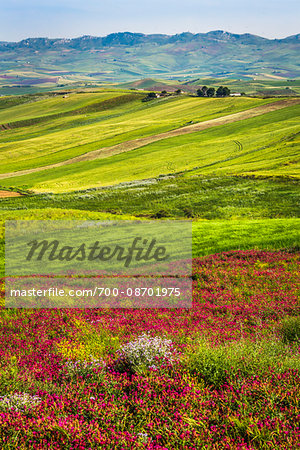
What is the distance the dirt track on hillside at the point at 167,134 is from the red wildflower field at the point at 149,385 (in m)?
98.9

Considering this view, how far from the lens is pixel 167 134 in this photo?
127875 mm

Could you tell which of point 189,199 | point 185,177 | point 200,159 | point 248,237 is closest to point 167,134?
point 200,159

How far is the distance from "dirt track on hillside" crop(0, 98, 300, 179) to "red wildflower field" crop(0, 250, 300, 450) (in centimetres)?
9892

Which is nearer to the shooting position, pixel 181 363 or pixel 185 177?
pixel 181 363

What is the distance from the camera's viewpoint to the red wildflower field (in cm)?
558

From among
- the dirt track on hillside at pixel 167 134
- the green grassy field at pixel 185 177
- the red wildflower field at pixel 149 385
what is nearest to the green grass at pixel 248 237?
the green grassy field at pixel 185 177

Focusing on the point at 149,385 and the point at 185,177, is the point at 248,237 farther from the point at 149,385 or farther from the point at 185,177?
the point at 185,177

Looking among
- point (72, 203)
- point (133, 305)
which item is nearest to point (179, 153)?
point (72, 203)

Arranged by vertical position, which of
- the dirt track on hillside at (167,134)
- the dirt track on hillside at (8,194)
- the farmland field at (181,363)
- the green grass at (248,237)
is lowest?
the dirt track on hillside at (8,194)

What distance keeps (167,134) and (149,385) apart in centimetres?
12720

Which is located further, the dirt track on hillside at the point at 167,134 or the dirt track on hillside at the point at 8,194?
the dirt track on hillside at the point at 167,134

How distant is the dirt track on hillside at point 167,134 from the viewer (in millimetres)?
109094

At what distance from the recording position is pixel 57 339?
9.95m

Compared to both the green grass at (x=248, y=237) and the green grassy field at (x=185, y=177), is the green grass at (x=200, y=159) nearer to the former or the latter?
the green grassy field at (x=185, y=177)
